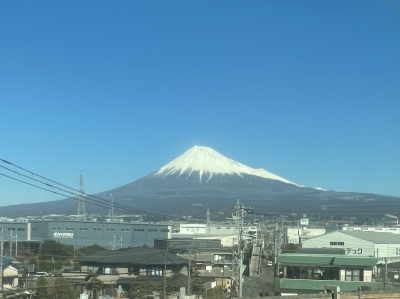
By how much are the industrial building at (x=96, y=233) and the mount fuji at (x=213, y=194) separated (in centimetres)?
3491

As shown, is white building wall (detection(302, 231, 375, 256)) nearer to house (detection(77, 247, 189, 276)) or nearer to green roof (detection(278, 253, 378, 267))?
house (detection(77, 247, 189, 276))

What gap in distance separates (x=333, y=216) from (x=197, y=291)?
54.4 metres

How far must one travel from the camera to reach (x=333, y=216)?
64125mm

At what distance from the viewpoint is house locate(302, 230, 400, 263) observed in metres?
21.7

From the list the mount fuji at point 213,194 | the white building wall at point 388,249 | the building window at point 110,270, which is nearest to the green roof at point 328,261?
the building window at point 110,270

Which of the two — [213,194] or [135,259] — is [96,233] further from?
[213,194]

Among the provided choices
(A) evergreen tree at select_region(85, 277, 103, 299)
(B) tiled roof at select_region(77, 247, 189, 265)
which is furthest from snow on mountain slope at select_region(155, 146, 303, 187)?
(A) evergreen tree at select_region(85, 277, 103, 299)

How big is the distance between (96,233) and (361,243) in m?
15.3

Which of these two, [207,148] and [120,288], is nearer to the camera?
[120,288]

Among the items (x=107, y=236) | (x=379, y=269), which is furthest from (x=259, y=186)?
(x=379, y=269)

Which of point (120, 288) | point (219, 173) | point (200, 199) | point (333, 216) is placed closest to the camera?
point (120, 288)

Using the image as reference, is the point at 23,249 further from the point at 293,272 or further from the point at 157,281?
the point at 293,272

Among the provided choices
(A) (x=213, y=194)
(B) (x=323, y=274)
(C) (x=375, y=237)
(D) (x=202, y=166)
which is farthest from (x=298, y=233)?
(D) (x=202, y=166)

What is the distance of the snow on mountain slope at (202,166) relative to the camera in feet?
344
